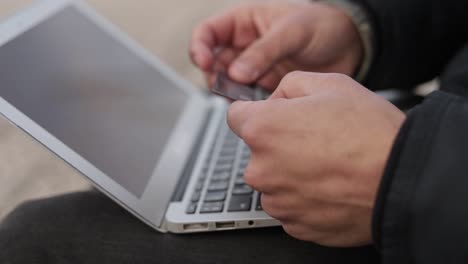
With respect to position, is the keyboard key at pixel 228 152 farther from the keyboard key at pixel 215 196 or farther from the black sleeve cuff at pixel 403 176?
the black sleeve cuff at pixel 403 176

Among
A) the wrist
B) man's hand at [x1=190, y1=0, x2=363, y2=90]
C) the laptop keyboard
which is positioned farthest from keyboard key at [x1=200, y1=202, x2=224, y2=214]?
the wrist

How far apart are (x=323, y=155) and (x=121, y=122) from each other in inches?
10.4

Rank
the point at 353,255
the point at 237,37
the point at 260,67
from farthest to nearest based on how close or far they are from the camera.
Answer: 1. the point at 237,37
2. the point at 260,67
3. the point at 353,255

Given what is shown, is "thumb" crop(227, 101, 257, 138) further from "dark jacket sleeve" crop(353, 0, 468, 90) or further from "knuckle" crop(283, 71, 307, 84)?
"dark jacket sleeve" crop(353, 0, 468, 90)

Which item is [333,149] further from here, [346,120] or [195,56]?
[195,56]

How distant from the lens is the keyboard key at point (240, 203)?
404 millimetres

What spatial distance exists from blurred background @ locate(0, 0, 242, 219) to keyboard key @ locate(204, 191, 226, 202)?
0.58 ft

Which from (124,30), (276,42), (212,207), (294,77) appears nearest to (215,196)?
(212,207)

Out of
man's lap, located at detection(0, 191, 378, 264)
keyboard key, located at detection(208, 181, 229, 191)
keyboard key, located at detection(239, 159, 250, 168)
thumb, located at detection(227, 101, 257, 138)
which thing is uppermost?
thumb, located at detection(227, 101, 257, 138)

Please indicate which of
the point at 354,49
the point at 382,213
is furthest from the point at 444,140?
the point at 354,49

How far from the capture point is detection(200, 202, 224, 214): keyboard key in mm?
407

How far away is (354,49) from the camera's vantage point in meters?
0.63

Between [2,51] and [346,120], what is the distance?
0.99 ft

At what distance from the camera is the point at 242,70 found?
58 cm
